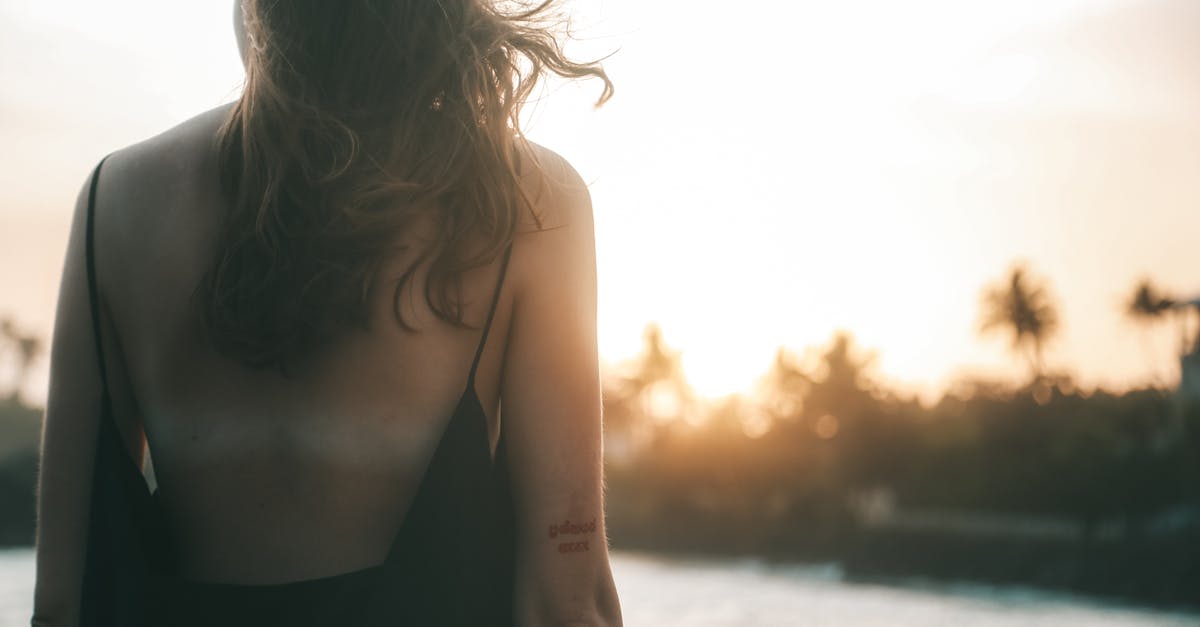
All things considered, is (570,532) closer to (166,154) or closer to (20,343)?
(166,154)

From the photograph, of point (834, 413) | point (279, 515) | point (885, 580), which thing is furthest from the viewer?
point (834, 413)

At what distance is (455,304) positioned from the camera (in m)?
0.94

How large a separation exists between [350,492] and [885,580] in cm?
4731

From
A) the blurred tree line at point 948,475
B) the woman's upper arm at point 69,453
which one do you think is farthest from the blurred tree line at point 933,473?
the woman's upper arm at point 69,453

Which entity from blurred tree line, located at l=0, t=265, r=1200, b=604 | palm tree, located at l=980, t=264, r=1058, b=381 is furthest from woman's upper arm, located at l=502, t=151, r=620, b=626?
palm tree, located at l=980, t=264, r=1058, b=381

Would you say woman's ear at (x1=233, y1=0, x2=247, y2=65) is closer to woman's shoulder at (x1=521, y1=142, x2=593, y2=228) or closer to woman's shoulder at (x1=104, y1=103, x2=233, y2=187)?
woman's shoulder at (x1=104, y1=103, x2=233, y2=187)

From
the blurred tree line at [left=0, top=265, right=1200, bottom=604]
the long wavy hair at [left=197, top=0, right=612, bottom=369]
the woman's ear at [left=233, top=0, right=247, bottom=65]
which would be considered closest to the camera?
the long wavy hair at [left=197, top=0, right=612, bottom=369]

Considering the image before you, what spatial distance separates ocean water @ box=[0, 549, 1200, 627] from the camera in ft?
115

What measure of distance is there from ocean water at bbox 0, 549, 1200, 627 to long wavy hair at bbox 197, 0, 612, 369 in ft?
110

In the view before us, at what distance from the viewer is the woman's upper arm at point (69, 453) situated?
98 cm

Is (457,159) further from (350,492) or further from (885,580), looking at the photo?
(885,580)

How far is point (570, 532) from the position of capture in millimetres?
980

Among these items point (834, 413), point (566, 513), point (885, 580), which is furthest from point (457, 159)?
point (834, 413)

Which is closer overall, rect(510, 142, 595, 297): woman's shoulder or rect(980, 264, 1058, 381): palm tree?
rect(510, 142, 595, 297): woman's shoulder
